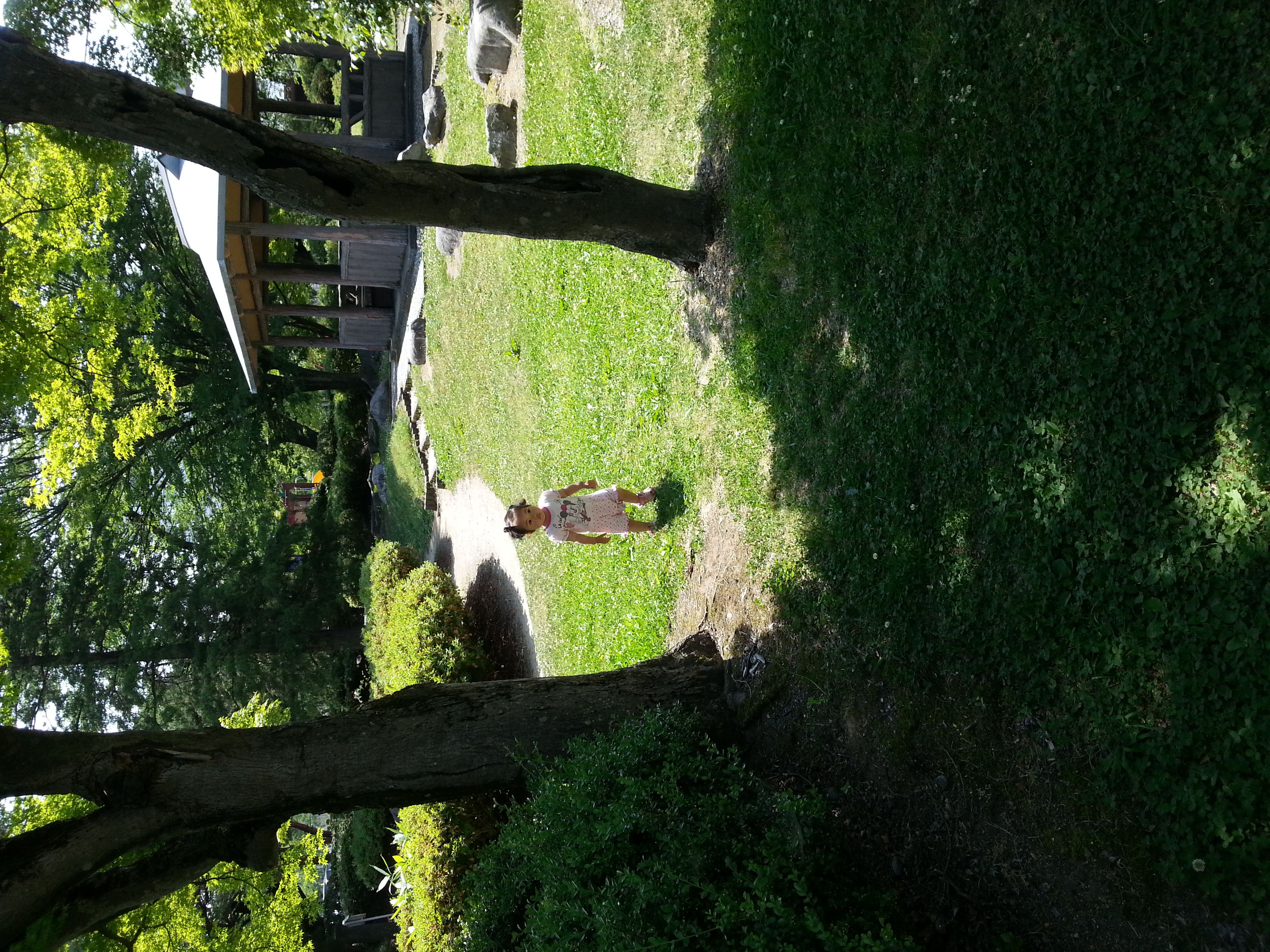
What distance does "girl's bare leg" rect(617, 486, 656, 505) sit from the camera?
8930mm

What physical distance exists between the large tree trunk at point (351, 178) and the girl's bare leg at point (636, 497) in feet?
7.50

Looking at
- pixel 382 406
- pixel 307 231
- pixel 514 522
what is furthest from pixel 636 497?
pixel 382 406

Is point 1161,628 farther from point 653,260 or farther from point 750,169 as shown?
point 653,260

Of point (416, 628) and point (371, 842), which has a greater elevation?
point (416, 628)

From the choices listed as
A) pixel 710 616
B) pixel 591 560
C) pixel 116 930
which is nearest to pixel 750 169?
pixel 710 616

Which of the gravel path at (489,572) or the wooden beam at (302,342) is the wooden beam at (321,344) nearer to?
the wooden beam at (302,342)

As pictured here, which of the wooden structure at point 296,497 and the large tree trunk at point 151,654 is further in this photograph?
the wooden structure at point 296,497

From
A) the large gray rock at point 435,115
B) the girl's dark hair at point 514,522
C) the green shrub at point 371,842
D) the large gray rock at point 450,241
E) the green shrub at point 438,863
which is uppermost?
the large gray rock at point 435,115

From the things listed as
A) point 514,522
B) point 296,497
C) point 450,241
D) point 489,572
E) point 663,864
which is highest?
point 450,241

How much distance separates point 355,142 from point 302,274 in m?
2.75

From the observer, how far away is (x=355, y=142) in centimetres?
1684

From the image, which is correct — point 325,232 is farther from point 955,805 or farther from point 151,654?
point 955,805

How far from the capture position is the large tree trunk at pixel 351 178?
17.9 ft

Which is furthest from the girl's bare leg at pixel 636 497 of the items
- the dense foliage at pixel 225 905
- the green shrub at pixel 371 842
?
the green shrub at pixel 371 842
